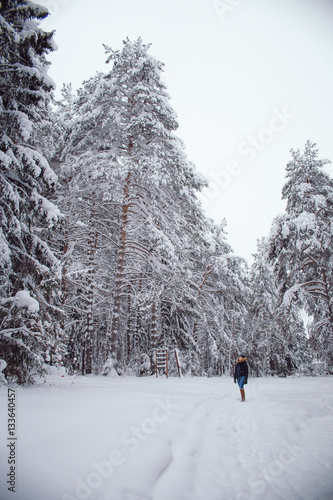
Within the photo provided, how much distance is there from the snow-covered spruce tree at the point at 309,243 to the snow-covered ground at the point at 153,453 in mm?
8880

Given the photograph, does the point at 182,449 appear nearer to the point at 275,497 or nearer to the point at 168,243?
the point at 275,497

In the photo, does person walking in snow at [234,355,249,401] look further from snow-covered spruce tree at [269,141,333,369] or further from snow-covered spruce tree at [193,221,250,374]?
snow-covered spruce tree at [193,221,250,374]

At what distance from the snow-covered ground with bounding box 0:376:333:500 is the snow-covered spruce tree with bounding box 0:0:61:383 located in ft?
4.45

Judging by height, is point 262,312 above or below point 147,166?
below

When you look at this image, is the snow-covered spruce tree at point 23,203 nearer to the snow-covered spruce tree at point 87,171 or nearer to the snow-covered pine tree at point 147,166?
the snow-covered spruce tree at point 87,171

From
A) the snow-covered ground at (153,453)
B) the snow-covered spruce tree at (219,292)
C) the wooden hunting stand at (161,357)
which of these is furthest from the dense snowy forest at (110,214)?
the snow-covered ground at (153,453)

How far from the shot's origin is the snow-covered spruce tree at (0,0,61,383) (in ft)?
18.4

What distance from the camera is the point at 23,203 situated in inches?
244

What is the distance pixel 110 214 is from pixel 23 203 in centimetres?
743

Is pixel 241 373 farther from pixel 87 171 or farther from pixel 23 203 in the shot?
pixel 87 171

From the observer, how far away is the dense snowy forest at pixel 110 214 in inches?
241

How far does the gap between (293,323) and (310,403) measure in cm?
731

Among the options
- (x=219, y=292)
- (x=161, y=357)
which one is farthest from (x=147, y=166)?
(x=219, y=292)

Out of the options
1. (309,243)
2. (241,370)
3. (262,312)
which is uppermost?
(309,243)
